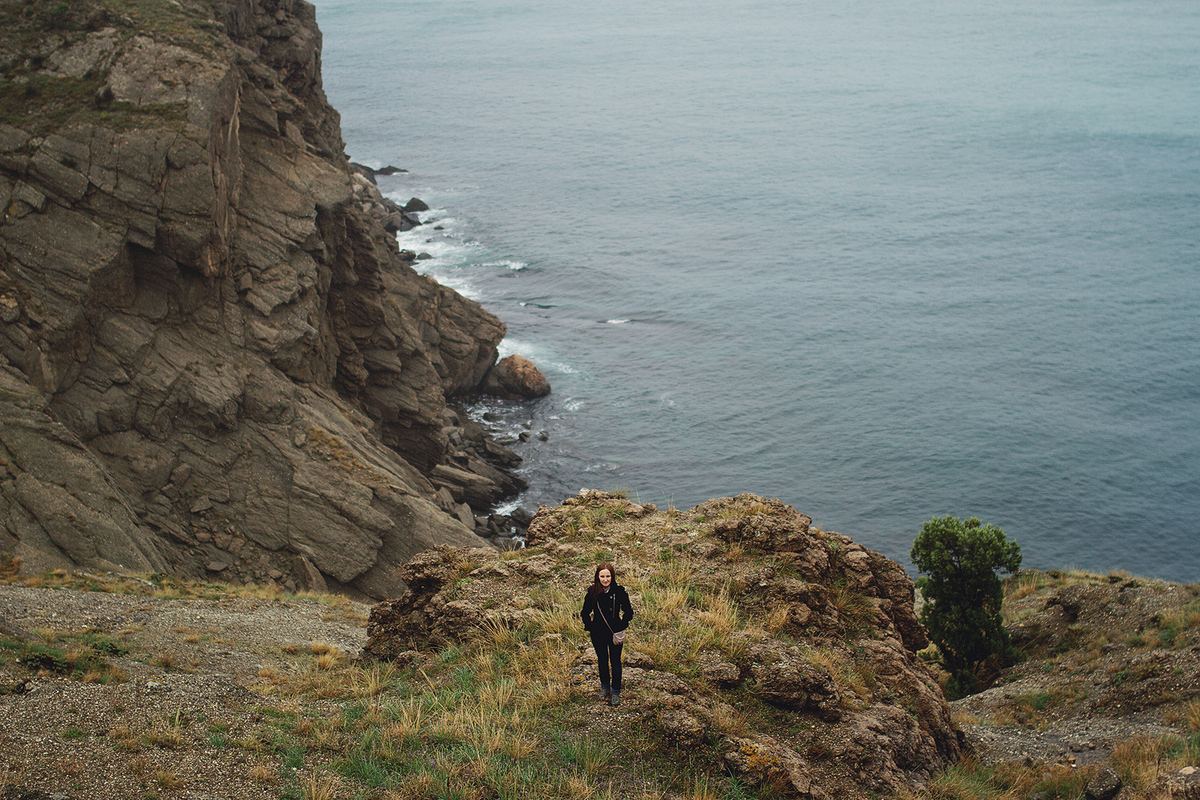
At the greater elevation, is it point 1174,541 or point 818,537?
point 818,537

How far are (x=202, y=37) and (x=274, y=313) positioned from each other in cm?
1203

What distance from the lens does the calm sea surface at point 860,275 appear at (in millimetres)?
58906

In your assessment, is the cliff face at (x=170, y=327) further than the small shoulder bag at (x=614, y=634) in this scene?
Yes

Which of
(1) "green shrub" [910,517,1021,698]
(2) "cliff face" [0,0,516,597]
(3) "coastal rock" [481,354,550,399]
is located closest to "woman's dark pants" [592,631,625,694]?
(1) "green shrub" [910,517,1021,698]

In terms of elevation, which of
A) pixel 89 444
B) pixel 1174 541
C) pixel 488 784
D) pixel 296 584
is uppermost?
pixel 488 784

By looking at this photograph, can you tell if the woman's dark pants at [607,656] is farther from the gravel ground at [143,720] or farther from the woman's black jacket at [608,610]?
the gravel ground at [143,720]

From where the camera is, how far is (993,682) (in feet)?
85.5

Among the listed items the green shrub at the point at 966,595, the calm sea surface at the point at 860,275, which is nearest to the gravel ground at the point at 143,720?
the green shrub at the point at 966,595

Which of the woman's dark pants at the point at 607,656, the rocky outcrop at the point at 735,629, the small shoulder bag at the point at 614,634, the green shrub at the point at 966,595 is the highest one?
the small shoulder bag at the point at 614,634

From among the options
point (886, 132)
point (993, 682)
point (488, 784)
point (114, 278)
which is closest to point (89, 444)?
point (114, 278)

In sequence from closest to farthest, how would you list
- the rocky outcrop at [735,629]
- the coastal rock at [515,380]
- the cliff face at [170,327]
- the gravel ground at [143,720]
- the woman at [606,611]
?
1. the gravel ground at [143,720]
2. the woman at [606,611]
3. the rocky outcrop at [735,629]
4. the cliff face at [170,327]
5. the coastal rock at [515,380]

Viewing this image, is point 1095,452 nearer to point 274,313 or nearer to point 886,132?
point 274,313

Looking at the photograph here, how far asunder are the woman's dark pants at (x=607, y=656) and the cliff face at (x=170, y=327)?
2031cm

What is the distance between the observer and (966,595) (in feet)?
87.9
